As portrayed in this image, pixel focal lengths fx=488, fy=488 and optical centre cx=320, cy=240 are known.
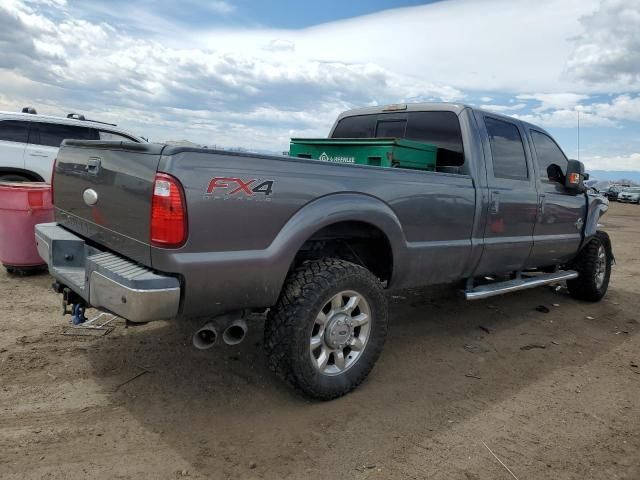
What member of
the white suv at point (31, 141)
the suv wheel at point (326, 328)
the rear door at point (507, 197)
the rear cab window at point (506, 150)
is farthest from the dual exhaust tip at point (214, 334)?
the white suv at point (31, 141)

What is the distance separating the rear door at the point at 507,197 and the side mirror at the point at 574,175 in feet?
2.05

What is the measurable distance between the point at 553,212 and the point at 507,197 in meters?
0.98

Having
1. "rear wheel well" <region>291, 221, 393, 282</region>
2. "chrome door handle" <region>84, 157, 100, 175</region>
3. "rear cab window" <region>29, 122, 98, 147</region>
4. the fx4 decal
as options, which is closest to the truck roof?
"rear wheel well" <region>291, 221, 393, 282</region>

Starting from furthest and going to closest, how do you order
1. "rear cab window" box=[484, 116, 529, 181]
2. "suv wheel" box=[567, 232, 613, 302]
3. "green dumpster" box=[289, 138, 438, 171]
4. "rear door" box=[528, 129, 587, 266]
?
"suv wheel" box=[567, 232, 613, 302] → "rear door" box=[528, 129, 587, 266] → "rear cab window" box=[484, 116, 529, 181] → "green dumpster" box=[289, 138, 438, 171]

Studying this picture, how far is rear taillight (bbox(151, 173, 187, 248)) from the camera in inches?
94.8

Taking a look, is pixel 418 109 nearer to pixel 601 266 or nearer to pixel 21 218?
pixel 601 266

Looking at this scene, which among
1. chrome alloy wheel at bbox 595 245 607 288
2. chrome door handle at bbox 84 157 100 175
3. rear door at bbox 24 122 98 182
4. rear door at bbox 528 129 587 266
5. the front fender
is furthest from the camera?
rear door at bbox 24 122 98 182

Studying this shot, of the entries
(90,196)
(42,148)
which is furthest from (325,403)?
(42,148)

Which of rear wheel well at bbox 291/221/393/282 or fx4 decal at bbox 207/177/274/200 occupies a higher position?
fx4 decal at bbox 207/177/274/200

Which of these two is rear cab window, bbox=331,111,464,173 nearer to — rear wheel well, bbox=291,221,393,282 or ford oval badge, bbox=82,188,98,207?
rear wheel well, bbox=291,221,393,282

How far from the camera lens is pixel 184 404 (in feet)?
9.87

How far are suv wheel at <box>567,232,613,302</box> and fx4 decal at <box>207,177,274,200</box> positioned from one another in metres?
4.73

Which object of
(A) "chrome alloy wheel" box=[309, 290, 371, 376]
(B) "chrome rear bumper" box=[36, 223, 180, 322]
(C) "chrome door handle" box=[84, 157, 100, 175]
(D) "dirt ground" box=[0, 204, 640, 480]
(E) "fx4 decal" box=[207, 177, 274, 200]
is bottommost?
(D) "dirt ground" box=[0, 204, 640, 480]

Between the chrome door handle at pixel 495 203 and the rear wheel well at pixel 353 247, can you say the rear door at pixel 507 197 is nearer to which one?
the chrome door handle at pixel 495 203
